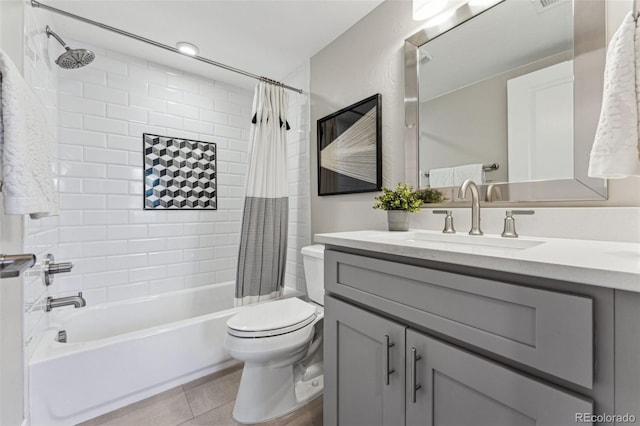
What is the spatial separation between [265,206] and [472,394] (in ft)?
5.24

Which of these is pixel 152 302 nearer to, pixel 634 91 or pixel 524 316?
pixel 524 316

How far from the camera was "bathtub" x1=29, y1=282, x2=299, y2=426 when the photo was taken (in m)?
1.23

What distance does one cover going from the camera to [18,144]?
75 cm

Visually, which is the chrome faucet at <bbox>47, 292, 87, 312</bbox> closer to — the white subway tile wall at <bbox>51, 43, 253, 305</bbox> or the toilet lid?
the white subway tile wall at <bbox>51, 43, 253, 305</bbox>

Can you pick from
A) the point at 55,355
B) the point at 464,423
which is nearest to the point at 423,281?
the point at 464,423

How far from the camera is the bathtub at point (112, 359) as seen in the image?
1230mm

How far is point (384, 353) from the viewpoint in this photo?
845 millimetres

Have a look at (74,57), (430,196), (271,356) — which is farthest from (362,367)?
(74,57)

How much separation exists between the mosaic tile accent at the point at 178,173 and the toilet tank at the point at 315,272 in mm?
1185

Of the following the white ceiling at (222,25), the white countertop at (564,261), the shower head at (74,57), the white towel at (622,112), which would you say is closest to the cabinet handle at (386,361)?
the white countertop at (564,261)

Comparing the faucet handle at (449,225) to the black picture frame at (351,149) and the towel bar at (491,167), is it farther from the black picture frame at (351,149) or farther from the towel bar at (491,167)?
the black picture frame at (351,149)

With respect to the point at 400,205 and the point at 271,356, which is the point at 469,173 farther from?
the point at 271,356

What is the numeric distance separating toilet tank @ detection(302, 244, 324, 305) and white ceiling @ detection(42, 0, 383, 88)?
1.44 meters

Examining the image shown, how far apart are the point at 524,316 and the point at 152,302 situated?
2.33 m
